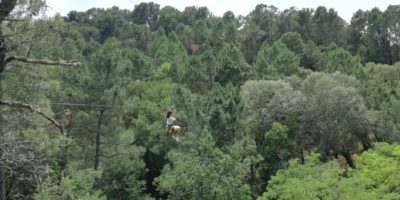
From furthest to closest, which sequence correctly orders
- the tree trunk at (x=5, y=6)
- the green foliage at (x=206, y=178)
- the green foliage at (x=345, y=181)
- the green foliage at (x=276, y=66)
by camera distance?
the green foliage at (x=276, y=66)
the green foliage at (x=206, y=178)
the green foliage at (x=345, y=181)
the tree trunk at (x=5, y=6)

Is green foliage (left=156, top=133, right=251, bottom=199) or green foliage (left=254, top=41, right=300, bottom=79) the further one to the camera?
green foliage (left=254, top=41, right=300, bottom=79)

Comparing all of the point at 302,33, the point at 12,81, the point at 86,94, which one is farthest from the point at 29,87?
the point at 302,33

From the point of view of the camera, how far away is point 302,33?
290ft

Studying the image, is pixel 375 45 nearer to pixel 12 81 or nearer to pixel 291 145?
pixel 291 145

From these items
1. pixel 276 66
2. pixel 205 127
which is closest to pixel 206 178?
pixel 205 127

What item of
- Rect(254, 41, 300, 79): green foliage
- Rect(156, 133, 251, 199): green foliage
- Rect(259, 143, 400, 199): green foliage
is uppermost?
Rect(254, 41, 300, 79): green foliage

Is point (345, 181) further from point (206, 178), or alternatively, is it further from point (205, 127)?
point (205, 127)

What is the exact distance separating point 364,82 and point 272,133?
53.4 ft

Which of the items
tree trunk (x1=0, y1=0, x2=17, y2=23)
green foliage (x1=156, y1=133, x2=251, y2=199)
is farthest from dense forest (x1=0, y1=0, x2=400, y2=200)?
tree trunk (x1=0, y1=0, x2=17, y2=23)

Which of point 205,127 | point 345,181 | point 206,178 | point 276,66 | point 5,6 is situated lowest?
point 206,178

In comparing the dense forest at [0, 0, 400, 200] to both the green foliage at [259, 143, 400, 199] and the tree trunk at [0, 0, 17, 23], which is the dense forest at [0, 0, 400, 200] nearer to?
the green foliage at [259, 143, 400, 199]

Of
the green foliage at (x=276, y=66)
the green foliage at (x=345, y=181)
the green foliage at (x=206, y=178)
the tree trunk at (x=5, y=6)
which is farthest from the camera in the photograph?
the green foliage at (x=276, y=66)

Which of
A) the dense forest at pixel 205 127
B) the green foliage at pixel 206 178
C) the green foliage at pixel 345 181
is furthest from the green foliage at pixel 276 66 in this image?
the green foliage at pixel 345 181

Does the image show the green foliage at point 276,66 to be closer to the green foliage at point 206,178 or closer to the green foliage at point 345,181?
the green foliage at point 206,178
